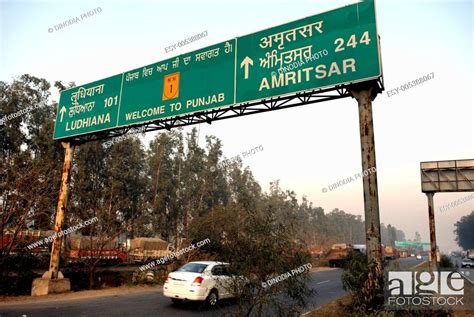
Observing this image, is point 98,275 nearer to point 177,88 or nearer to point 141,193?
point 177,88

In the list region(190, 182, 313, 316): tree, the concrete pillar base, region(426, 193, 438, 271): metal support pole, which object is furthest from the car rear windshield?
region(426, 193, 438, 271): metal support pole

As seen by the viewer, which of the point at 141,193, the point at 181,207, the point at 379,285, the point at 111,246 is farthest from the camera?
the point at 181,207

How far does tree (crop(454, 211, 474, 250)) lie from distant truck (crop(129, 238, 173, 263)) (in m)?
133

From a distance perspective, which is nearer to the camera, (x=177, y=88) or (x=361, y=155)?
(x=361, y=155)

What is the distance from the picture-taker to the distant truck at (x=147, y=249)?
3634cm

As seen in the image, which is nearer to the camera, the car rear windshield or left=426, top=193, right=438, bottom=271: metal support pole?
the car rear windshield

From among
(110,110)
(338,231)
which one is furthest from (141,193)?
(338,231)

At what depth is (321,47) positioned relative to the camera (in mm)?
9328

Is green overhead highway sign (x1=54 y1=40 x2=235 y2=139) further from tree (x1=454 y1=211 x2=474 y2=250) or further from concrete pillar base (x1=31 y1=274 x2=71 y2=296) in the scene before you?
tree (x1=454 y1=211 x2=474 y2=250)

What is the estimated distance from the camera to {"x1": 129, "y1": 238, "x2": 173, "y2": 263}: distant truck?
3634 centimetres

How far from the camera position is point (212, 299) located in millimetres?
11039

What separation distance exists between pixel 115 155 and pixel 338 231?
123 metres

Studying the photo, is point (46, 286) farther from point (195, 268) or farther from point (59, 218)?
point (195, 268)

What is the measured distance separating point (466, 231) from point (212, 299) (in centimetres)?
15956
